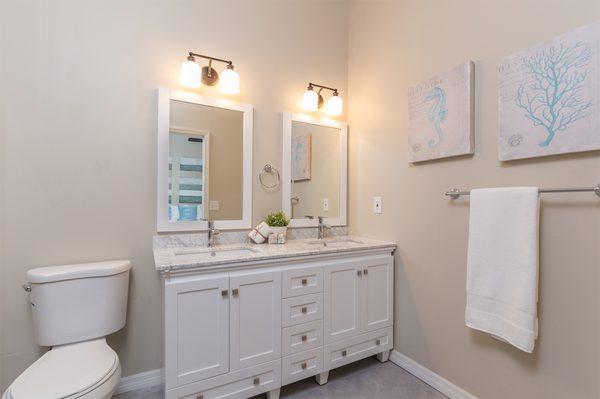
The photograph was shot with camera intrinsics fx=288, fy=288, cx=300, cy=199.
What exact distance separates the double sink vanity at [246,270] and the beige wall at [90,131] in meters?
0.16

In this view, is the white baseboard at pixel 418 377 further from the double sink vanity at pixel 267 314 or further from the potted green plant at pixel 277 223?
the potted green plant at pixel 277 223

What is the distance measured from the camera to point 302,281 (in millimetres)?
1659

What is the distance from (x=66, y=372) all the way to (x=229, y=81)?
5.63ft

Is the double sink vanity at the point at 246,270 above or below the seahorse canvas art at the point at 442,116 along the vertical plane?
below

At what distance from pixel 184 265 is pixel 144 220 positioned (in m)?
0.59

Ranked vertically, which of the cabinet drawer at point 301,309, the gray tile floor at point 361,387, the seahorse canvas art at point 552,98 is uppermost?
the seahorse canvas art at point 552,98

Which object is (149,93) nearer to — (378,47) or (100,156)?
(100,156)

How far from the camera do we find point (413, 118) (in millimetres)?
1879

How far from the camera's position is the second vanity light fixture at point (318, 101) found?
2.25m

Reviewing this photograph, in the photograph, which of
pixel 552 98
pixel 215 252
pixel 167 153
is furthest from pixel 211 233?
pixel 552 98

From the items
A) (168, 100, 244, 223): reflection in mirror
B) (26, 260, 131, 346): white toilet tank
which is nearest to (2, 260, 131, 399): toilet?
(26, 260, 131, 346): white toilet tank

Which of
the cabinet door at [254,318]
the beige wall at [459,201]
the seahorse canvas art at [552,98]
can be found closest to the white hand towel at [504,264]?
the beige wall at [459,201]

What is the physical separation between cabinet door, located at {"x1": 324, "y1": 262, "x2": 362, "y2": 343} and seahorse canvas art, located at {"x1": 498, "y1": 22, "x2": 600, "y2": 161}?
3.42 feet

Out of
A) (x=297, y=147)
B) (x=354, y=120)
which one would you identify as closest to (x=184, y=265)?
(x=297, y=147)
